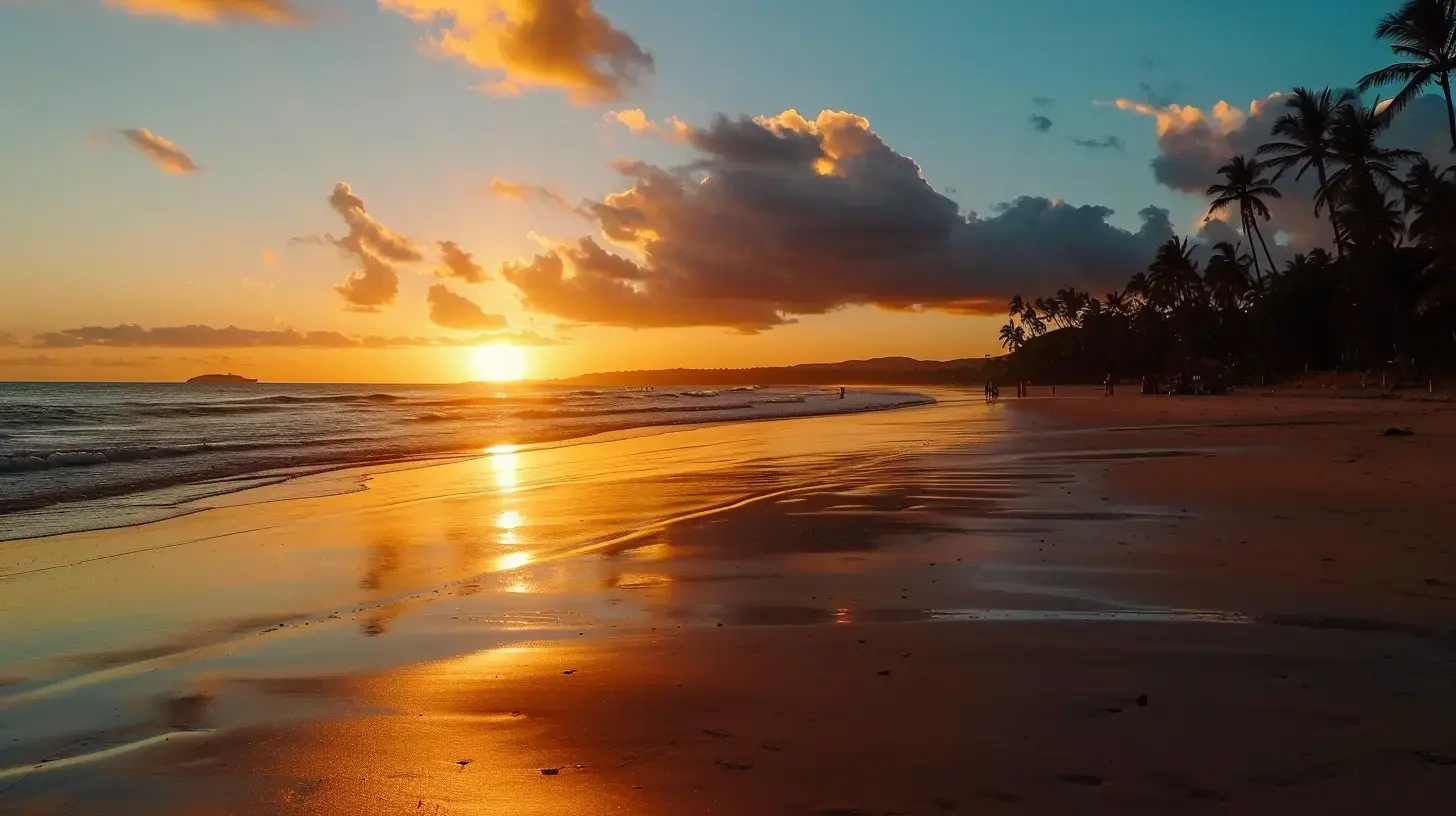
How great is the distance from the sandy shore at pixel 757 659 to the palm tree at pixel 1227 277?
77.6 m

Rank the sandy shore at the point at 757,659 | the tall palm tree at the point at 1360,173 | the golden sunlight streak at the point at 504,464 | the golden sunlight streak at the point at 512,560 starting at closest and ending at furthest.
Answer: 1. the sandy shore at the point at 757,659
2. the golden sunlight streak at the point at 512,560
3. the golden sunlight streak at the point at 504,464
4. the tall palm tree at the point at 1360,173

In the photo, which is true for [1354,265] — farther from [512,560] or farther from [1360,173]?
[512,560]

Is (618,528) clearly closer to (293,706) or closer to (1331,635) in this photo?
(293,706)

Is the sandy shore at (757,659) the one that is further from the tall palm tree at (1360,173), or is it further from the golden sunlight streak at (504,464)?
the tall palm tree at (1360,173)

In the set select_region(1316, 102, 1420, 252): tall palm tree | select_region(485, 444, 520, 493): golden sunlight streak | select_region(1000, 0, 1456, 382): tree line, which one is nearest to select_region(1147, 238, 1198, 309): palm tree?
select_region(1000, 0, 1456, 382): tree line

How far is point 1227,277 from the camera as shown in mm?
81000

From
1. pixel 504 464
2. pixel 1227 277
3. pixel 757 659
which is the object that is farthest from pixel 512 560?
pixel 1227 277

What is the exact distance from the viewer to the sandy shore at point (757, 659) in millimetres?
4098

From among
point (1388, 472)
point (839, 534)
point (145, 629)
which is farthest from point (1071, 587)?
point (1388, 472)

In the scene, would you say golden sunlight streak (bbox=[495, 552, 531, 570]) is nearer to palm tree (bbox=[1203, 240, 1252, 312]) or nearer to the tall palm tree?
the tall palm tree

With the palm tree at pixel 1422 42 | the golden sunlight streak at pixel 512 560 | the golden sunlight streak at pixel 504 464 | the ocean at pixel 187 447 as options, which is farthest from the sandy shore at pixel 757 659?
the palm tree at pixel 1422 42

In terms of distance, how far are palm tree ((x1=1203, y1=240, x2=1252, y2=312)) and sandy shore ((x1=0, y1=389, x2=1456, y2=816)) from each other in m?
77.6

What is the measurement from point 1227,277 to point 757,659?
88.3m

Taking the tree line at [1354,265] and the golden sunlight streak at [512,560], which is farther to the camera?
the tree line at [1354,265]
